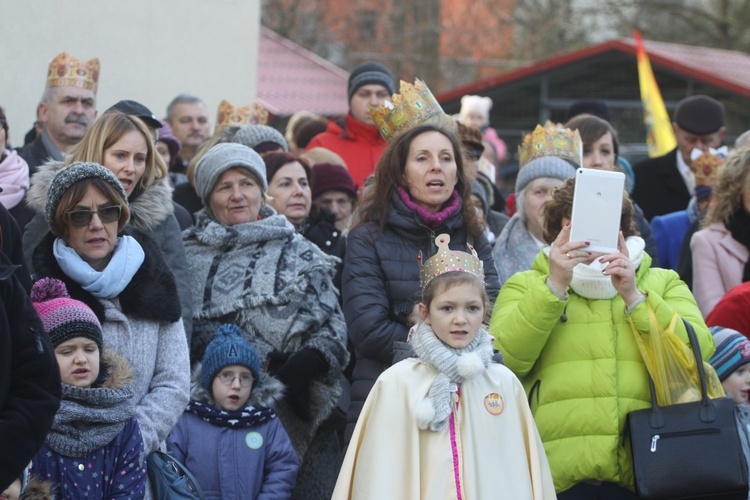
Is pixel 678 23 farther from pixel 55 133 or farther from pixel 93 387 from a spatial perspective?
pixel 93 387

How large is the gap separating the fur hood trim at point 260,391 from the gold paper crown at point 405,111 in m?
1.49

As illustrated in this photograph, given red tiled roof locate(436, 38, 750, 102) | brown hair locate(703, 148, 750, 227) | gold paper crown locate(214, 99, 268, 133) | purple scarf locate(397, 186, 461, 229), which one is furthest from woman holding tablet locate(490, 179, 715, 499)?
red tiled roof locate(436, 38, 750, 102)

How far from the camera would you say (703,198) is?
8.19 meters

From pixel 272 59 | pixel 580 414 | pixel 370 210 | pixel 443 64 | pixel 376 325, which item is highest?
pixel 443 64

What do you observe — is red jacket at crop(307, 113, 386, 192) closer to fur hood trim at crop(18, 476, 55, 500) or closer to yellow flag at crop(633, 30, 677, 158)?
yellow flag at crop(633, 30, 677, 158)

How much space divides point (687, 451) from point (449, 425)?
1.07 metres

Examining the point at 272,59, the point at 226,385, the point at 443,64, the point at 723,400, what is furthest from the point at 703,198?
the point at 443,64

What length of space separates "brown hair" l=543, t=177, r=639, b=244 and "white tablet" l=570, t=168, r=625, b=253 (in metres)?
0.29

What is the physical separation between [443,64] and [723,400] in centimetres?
2540

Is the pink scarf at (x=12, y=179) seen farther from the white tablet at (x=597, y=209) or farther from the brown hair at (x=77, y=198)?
the white tablet at (x=597, y=209)

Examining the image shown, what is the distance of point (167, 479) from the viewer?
512cm

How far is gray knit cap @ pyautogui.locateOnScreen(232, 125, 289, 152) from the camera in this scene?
7785mm

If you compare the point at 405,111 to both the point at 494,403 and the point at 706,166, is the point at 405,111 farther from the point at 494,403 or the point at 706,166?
the point at 706,166

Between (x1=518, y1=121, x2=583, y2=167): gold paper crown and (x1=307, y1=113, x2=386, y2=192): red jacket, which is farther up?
(x1=307, y1=113, x2=386, y2=192): red jacket
